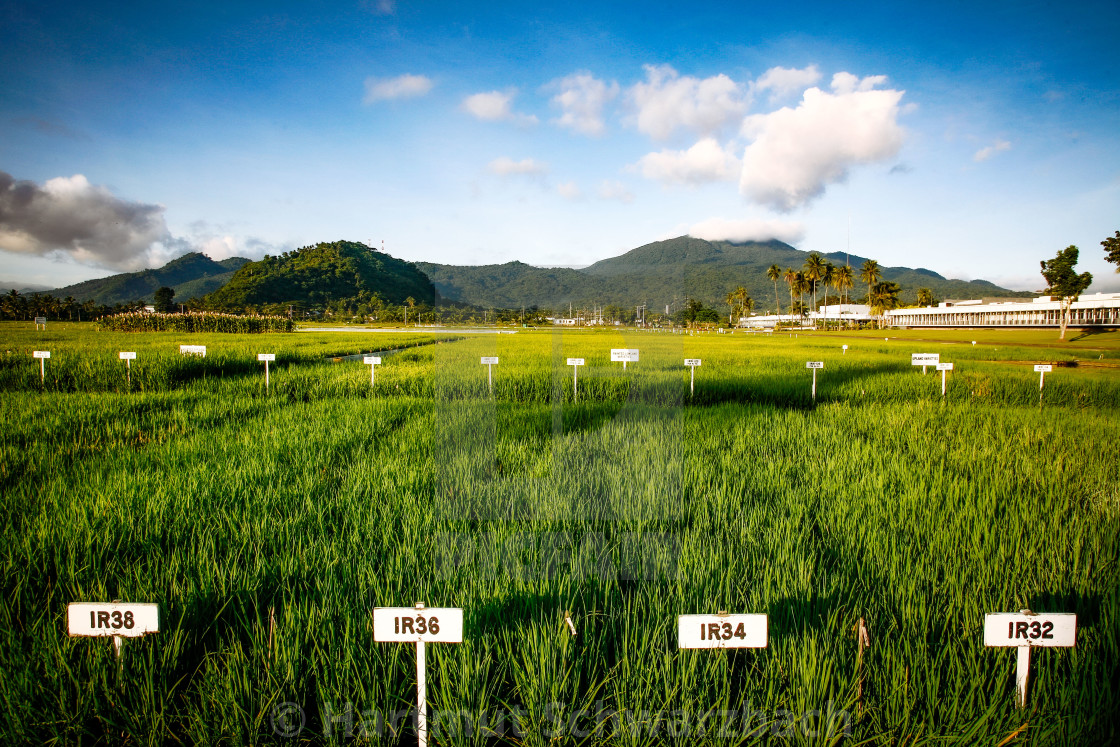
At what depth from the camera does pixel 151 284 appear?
12825cm

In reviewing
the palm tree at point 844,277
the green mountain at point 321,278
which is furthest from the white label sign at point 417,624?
the palm tree at point 844,277

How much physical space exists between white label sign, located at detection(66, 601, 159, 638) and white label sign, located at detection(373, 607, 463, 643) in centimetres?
73

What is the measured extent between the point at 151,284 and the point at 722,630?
173283mm

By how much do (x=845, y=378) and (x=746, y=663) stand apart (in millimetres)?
11268

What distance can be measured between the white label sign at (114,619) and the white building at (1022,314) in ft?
206

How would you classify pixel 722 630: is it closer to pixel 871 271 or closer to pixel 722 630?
pixel 722 630

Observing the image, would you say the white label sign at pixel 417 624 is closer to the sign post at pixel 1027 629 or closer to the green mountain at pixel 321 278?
the sign post at pixel 1027 629

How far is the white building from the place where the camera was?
45000 mm

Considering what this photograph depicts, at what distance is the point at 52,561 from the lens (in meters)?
2.41

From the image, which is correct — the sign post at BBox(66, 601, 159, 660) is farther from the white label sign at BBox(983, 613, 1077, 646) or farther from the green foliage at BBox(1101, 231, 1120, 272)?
the green foliage at BBox(1101, 231, 1120, 272)

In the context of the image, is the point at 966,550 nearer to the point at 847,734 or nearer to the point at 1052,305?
the point at 847,734

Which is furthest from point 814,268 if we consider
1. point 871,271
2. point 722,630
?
point 722,630

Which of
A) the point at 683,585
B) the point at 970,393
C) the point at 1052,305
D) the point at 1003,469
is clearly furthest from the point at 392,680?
the point at 1052,305

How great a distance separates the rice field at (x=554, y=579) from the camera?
1562 mm
